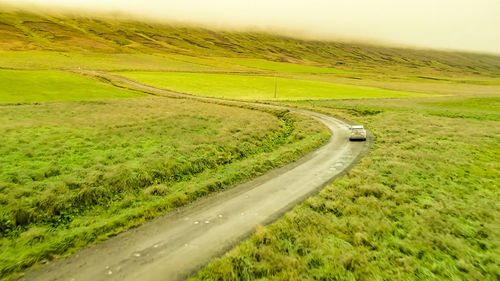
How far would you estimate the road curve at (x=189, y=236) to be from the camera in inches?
366

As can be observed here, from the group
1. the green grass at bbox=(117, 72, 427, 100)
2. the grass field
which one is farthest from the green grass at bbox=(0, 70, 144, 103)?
the green grass at bbox=(117, 72, 427, 100)

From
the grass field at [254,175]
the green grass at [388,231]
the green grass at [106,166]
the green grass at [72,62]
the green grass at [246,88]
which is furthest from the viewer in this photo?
the green grass at [72,62]

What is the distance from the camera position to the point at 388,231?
1165 cm

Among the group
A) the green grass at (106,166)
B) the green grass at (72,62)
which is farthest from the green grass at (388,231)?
the green grass at (72,62)

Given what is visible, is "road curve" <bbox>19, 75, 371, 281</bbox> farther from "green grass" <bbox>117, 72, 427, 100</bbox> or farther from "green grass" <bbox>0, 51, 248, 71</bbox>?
"green grass" <bbox>0, 51, 248, 71</bbox>

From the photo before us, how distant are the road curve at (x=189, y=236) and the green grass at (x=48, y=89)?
4641cm

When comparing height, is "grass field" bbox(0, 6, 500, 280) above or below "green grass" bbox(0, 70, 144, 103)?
above

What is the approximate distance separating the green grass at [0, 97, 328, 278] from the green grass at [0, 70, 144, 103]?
12.7m

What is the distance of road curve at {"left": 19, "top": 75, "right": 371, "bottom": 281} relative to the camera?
9297mm

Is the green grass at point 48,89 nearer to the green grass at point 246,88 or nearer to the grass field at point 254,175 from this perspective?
the grass field at point 254,175

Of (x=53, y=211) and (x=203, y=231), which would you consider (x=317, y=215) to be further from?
(x=53, y=211)

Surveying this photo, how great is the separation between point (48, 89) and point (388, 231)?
67.4 metres

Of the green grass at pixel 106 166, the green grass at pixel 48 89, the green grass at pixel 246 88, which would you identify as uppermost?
the green grass at pixel 106 166

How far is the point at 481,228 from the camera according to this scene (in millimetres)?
11906
